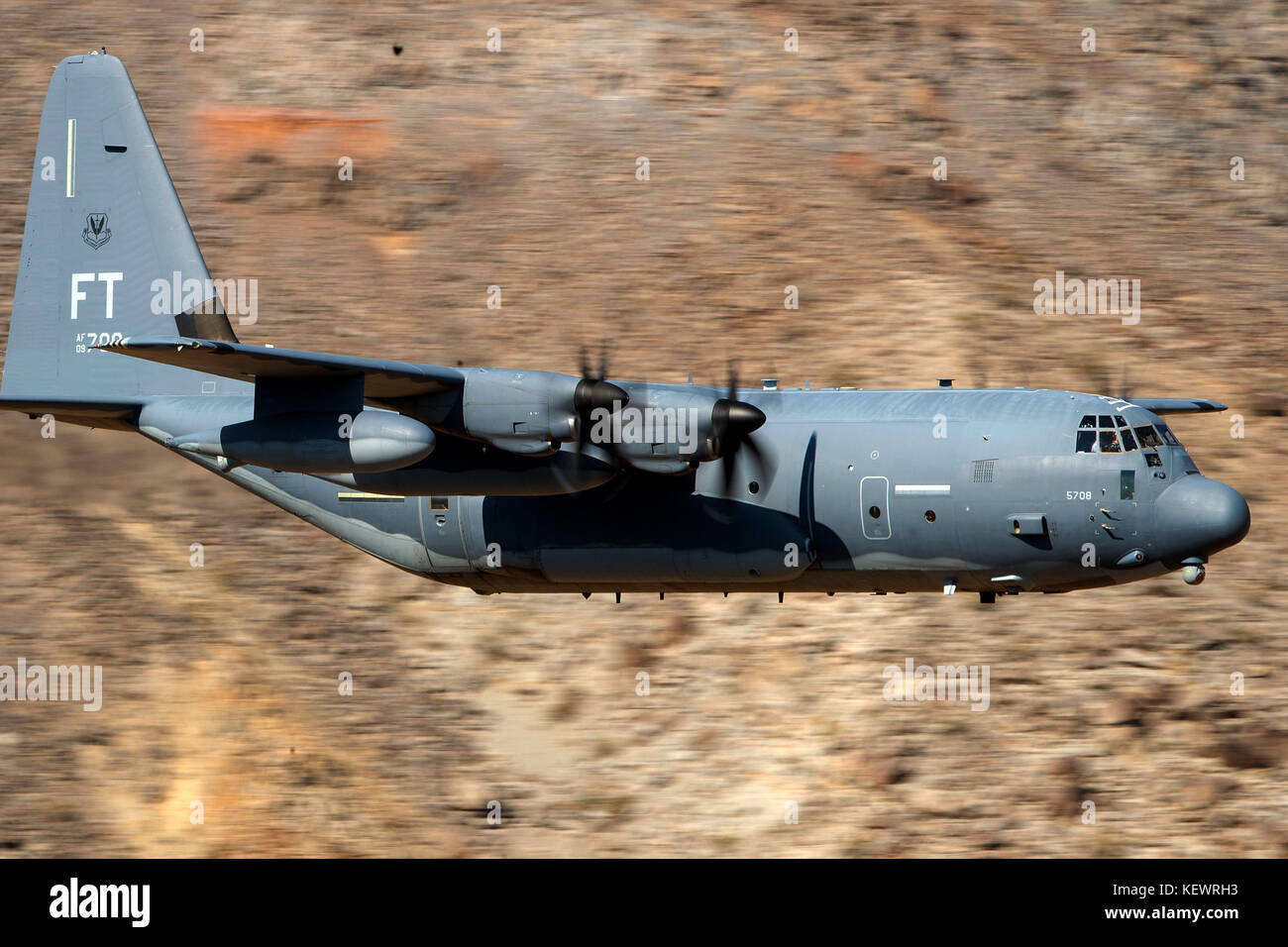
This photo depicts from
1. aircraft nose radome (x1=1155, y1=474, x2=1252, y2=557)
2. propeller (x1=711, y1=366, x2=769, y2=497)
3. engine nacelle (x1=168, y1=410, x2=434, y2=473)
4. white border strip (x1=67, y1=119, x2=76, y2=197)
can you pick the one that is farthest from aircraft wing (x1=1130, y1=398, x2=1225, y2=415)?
white border strip (x1=67, y1=119, x2=76, y2=197)

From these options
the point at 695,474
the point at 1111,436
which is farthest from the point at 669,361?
the point at 1111,436

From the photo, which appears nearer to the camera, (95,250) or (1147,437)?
(1147,437)

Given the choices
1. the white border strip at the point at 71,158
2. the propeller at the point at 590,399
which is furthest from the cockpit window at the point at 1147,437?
the white border strip at the point at 71,158

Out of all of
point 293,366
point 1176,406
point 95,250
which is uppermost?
point 95,250

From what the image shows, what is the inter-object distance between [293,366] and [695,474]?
600 cm

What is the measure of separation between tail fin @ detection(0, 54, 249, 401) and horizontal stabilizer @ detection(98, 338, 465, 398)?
21.2 ft

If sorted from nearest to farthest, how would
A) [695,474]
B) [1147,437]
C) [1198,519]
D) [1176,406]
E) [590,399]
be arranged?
1. [590,399]
2. [1198,519]
3. [1147,437]
4. [695,474]
5. [1176,406]

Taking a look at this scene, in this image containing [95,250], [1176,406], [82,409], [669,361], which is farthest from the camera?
[669,361]

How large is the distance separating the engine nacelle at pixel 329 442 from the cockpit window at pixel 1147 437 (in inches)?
386

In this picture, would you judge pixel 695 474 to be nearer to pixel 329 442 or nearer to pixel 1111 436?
pixel 329 442

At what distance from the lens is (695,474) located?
22.5 meters

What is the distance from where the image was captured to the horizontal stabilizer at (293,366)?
19609 millimetres

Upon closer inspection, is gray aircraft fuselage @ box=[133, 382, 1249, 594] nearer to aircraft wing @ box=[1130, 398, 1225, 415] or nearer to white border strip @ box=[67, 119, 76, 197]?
aircraft wing @ box=[1130, 398, 1225, 415]

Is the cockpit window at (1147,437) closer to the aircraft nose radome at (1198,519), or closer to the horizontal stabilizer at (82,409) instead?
the aircraft nose radome at (1198,519)
